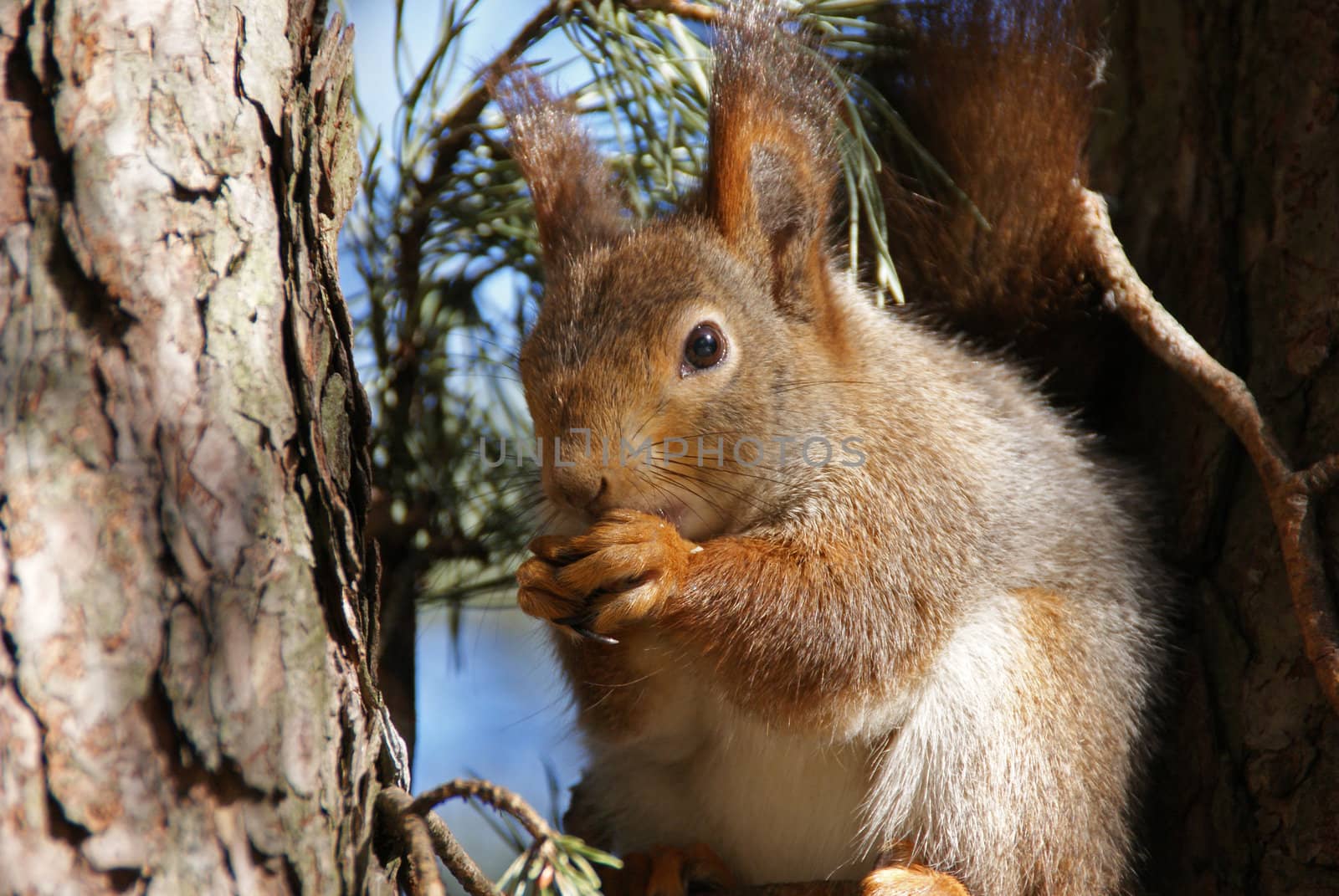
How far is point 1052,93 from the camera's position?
193 centimetres

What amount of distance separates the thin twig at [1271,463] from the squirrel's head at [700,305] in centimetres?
47

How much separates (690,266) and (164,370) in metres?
0.89

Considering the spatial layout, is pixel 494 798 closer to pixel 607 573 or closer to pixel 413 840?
pixel 413 840

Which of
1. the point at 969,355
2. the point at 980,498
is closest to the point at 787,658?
the point at 980,498

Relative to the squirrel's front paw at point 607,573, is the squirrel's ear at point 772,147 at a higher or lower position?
higher

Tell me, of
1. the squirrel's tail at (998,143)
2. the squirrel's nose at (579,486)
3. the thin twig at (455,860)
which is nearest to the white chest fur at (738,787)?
the squirrel's nose at (579,486)

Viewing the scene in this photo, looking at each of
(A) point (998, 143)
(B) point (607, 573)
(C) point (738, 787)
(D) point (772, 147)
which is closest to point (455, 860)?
(B) point (607, 573)

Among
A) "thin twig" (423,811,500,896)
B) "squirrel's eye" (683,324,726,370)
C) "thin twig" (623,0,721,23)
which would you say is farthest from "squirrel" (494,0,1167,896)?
"thin twig" (423,811,500,896)

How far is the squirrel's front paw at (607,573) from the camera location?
146 centimetres

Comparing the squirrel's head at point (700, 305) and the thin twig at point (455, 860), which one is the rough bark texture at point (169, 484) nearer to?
the thin twig at point (455, 860)

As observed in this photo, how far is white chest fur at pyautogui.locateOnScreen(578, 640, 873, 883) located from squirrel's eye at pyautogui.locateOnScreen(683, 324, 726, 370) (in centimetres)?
46

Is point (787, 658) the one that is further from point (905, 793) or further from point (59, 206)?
point (59, 206)

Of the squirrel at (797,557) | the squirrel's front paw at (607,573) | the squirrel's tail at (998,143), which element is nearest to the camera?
the squirrel's front paw at (607,573)

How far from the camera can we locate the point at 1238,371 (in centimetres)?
179
